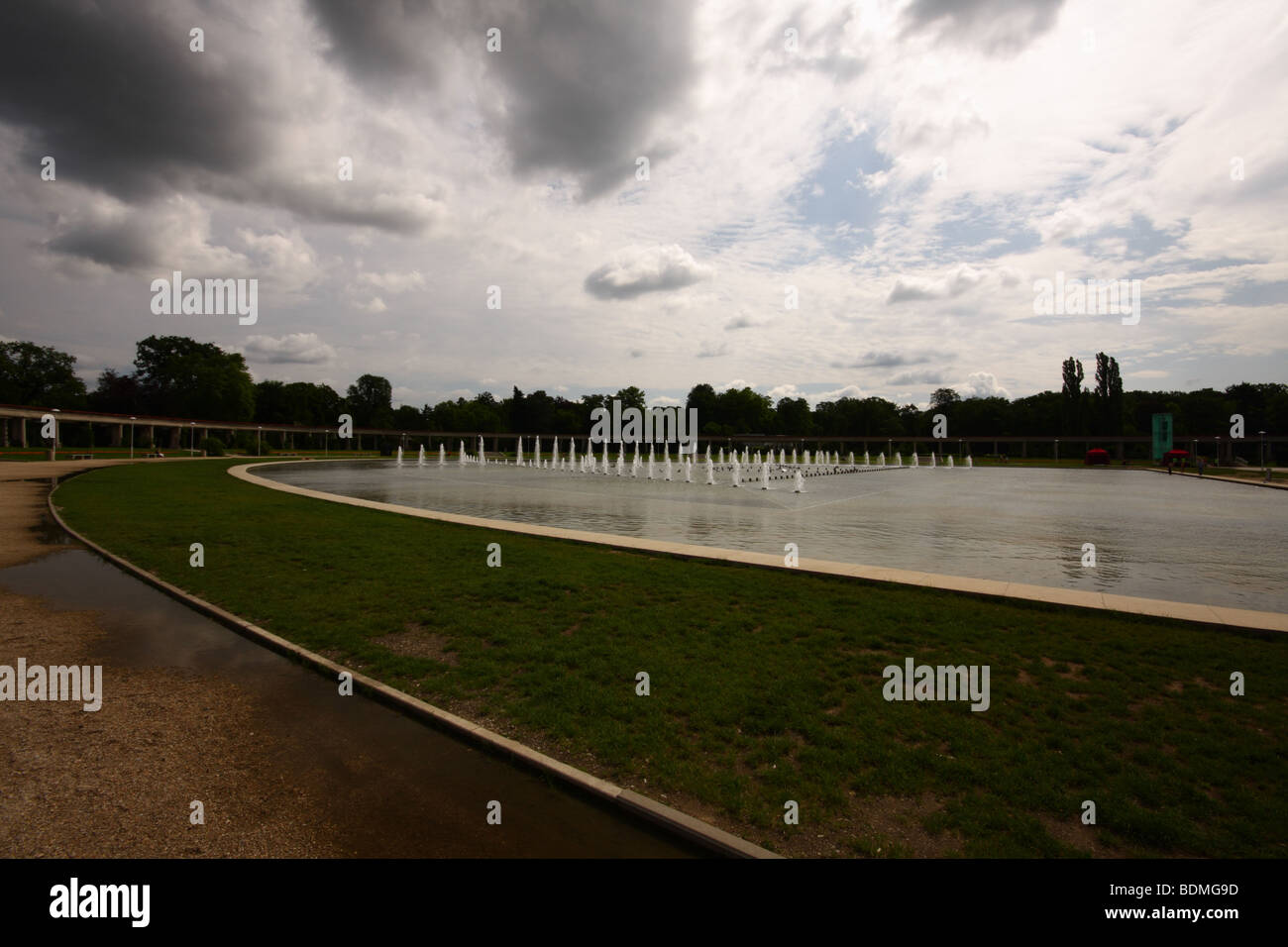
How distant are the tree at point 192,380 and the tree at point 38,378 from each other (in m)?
13.8

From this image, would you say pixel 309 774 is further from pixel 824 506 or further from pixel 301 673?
pixel 824 506

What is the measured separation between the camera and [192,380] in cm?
11419

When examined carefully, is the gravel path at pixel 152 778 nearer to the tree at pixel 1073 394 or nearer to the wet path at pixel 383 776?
the wet path at pixel 383 776

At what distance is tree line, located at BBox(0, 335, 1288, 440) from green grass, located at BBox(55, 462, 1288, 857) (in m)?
118

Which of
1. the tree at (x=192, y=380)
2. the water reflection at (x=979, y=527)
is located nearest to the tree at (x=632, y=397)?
the tree at (x=192, y=380)

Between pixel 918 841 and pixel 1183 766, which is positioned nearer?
pixel 918 841

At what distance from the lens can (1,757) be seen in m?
5.18

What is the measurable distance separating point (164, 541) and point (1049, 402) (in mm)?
144583

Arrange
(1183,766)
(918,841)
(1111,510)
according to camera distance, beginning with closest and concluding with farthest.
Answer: (918,841)
(1183,766)
(1111,510)

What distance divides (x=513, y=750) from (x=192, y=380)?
14010 centimetres
